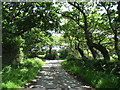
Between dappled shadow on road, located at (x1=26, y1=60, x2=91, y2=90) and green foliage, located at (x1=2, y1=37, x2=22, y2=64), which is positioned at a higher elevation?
green foliage, located at (x1=2, y1=37, x2=22, y2=64)

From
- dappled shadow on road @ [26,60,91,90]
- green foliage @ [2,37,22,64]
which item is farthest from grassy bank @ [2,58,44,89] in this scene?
green foliage @ [2,37,22,64]

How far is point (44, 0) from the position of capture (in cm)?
1037

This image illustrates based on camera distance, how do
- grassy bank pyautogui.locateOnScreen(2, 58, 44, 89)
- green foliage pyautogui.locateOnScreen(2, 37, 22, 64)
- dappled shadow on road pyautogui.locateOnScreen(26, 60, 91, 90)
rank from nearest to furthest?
1. grassy bank pyautogui.locateOnScreen(2, 58, 44, 89)
2. dappled shadow on road pyautogui.locateOnScreen(26, 60, 91, 90)
3. green foliage pyautogui.locateOnScreen(2, 37, 22, 64)

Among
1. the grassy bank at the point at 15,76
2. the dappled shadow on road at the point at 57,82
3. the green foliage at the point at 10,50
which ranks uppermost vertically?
the green foliage at the point at 10,50

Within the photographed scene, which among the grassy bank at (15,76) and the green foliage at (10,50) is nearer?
the grassy bank at (15,76)

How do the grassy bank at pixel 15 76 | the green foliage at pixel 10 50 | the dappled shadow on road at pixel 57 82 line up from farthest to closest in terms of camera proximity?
the green foliage at pixel 10 50 < the dappled shadow on road at pixel 57 82 < the grassy bank at pixel 15 76

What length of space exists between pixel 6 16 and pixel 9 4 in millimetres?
1264

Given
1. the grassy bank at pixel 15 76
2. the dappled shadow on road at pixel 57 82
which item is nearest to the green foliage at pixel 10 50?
the grassy bank at pixel 15 76

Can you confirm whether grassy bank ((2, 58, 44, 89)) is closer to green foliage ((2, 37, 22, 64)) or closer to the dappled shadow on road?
the dappled shadow on road

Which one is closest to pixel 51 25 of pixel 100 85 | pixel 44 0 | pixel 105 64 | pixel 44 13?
pixel 44 13

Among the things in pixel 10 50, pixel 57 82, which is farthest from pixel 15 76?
pixel 10 50

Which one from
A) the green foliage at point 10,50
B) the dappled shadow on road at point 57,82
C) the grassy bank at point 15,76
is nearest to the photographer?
the grassy bank at point 15,76

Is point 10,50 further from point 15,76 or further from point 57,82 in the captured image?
point 57,82

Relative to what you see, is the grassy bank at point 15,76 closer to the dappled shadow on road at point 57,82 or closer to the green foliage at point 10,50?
the dappled shadow on road at point 57,82
